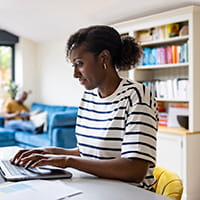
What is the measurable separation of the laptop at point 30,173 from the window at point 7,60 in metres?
4.99

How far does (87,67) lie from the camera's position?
148cm

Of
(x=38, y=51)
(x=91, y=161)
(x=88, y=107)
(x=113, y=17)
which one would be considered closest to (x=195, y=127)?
(x=113, y=17)

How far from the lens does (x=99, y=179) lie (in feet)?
4.29

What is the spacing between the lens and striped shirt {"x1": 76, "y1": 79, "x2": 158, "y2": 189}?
134 centimetres

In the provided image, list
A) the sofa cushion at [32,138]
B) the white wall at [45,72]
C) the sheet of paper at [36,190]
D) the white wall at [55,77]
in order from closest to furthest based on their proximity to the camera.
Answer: the sheet of paper at [36,190] < the sofa cushion at [32,138] < the white wall at [55,77] < the white wall at [45,72]

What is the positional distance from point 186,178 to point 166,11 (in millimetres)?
1707

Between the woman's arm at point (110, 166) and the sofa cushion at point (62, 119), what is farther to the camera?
the sofa cushion at point (62, 119)

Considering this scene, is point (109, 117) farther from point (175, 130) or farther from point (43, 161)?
point (175, 130)

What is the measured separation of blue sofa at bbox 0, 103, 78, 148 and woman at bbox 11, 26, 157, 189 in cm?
271

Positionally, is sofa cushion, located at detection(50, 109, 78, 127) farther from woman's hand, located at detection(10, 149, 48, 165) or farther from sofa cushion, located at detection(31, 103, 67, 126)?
woman's hand, located at detection(10, 149, 48, 165)

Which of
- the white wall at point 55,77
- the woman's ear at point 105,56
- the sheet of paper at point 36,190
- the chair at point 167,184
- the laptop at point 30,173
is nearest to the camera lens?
the sheet of paper at point 36,190

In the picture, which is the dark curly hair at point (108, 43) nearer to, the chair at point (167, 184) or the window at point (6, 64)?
the chair at point (167, 184)

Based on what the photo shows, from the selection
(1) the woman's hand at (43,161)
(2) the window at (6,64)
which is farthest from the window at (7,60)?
(1) the woman's hand at (43,161)

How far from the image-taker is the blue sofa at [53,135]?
172 inches
